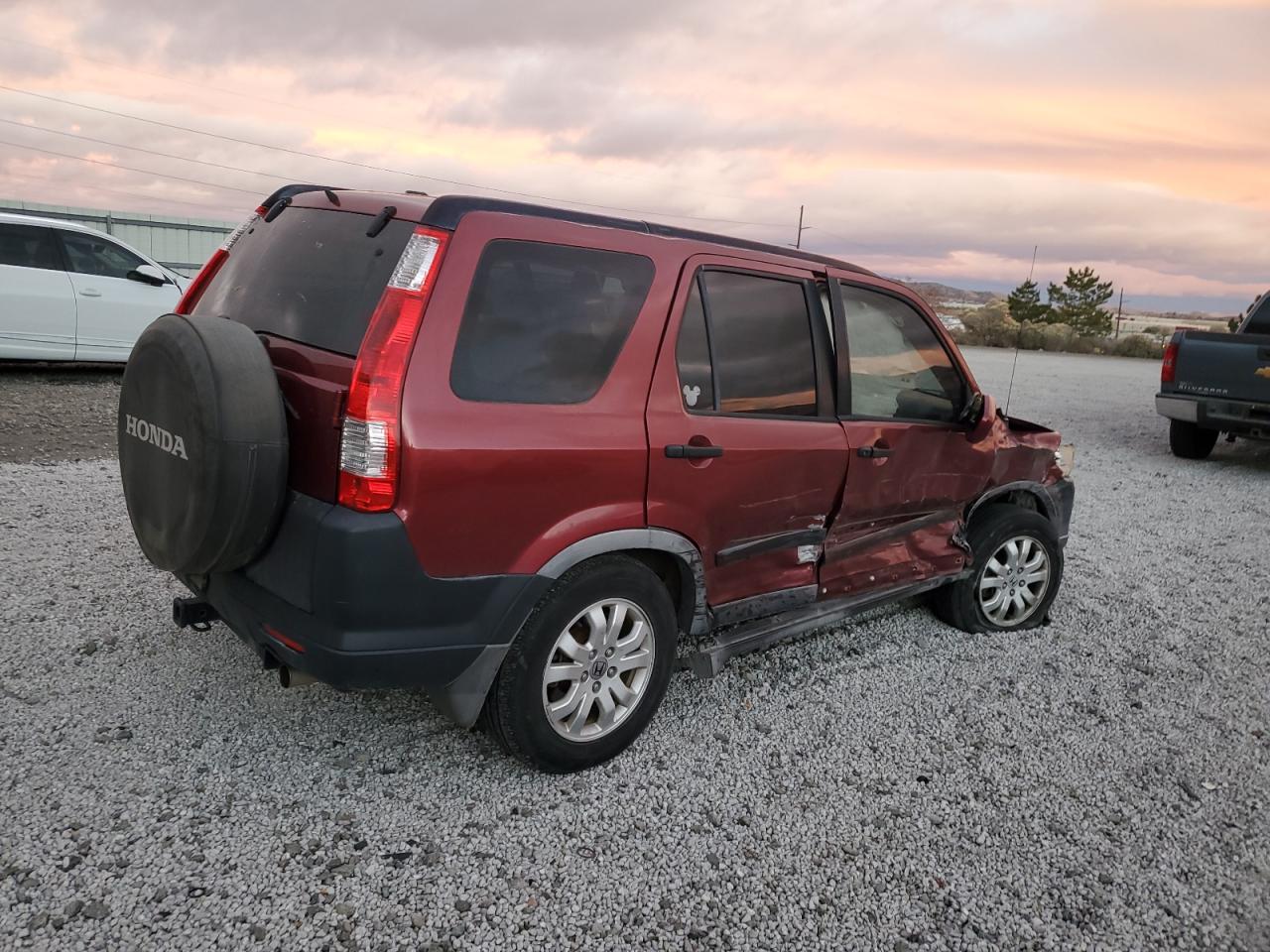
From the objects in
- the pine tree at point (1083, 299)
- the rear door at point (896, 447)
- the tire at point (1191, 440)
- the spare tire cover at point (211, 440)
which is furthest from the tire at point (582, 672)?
the pine tree at point (1083, 299)

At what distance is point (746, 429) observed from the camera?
336cm

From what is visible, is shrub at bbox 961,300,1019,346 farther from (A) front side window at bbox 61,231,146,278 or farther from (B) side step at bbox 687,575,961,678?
(B) side step at bbox 687,575,961,678

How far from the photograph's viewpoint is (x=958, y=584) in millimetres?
4660

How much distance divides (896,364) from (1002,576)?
1.41 m

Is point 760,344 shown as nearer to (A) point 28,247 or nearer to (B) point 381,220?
(B) point 381,220

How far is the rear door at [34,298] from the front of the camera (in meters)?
9.11

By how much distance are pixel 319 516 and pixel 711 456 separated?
1336mm

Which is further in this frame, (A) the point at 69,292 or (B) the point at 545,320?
(A) the point at 69,292

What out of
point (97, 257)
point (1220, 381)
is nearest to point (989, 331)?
point (1220, 381)

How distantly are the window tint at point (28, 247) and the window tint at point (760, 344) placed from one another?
886 cm

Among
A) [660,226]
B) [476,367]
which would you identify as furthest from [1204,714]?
[476,367]

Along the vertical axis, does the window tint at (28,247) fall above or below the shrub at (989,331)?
below

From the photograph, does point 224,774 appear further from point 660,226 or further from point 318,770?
point 660,226

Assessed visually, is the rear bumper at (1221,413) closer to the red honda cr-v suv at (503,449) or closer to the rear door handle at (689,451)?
the red honda cr-v suv at (503,449)
